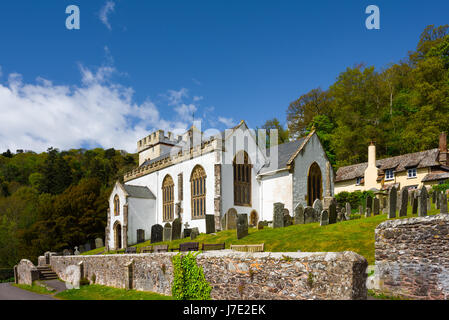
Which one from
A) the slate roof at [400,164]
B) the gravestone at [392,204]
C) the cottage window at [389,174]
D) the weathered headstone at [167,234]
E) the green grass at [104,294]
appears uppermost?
the slate roof at [400,164]

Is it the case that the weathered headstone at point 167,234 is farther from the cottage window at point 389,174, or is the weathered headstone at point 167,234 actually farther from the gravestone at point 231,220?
the cottage window at point 389,174

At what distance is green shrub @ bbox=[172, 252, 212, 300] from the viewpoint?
12.0 metres

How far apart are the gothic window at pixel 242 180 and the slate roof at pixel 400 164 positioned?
688 inches

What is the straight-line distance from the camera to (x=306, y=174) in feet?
112

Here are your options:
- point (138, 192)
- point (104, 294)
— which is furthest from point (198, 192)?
point (104, 294)

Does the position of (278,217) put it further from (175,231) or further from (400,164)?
(400,164)

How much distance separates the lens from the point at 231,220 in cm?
3391

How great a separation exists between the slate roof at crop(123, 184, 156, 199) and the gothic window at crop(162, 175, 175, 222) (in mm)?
2323

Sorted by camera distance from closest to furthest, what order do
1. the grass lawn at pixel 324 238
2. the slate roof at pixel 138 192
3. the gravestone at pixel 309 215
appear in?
the grass lawn at pixel 324 238 → the gravestone at pixel 309 215 → the slate roof at pixel 138 192

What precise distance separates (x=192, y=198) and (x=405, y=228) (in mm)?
28634

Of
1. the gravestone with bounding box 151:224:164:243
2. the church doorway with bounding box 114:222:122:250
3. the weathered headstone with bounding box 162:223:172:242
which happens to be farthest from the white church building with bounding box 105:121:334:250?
the weathered headstone with bounding box 162:223:172:242

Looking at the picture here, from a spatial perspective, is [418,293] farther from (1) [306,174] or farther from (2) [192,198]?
(2) [192,198]

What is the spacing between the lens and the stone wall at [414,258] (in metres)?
9.63

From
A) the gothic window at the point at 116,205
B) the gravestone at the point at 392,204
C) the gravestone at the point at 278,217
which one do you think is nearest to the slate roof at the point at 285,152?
the gravestone at the point at 278,217
